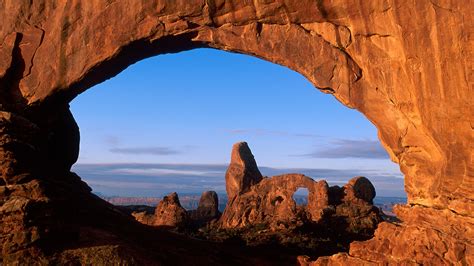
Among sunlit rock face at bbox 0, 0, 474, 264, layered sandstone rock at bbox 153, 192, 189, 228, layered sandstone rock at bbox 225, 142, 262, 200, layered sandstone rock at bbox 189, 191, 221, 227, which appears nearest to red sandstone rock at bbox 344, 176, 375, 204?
layered sandstone rock at bbox 225, 142, 262, 200

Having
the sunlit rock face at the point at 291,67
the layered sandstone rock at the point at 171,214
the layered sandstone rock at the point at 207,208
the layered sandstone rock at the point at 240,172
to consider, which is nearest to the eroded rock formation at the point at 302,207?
the layered sandstone rock at the point at 240,172

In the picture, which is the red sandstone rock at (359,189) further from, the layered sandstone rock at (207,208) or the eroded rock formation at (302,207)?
the layered sandstone rock at (207,208)

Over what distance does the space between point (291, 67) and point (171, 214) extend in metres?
27.0

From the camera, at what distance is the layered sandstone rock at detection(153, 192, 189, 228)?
4638 cm

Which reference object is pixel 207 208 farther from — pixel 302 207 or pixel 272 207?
pixel 302 207

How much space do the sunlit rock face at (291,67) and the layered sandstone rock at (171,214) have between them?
14681 millimetres

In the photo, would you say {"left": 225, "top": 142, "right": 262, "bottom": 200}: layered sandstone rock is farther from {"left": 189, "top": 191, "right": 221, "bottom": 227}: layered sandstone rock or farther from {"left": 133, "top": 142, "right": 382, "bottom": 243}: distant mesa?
{"left": 189, "top": 191, "right": 221, "bottom": 227}: layered sandstone rock

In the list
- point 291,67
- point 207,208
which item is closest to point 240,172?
point 207,208

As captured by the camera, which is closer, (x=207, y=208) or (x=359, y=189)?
(x=359, y=189)

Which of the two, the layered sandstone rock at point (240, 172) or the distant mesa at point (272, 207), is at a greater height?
the layered sandstone rock at point (240, 172)

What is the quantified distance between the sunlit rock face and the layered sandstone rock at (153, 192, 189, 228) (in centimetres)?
1468

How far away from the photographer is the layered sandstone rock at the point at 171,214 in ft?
152

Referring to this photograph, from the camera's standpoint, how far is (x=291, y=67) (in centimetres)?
2505

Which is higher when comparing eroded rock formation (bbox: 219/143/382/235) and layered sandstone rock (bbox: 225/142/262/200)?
layered sandstone rock (bbox: 225/142/262/200)
